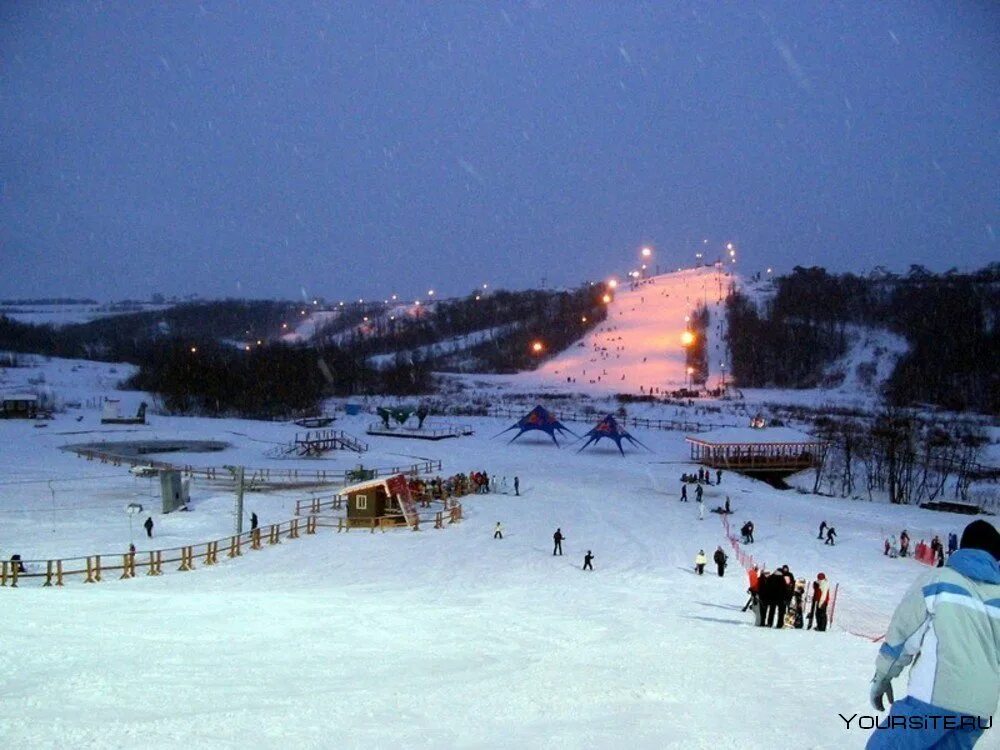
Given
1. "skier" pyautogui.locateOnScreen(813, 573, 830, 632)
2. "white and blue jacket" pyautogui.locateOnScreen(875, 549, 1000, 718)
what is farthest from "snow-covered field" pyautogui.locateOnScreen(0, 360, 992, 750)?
"white and blue jacket" pyautogui.locateOnScreen(875, 549, 1000, 718)

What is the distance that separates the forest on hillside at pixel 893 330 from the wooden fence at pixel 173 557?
59.3 metres

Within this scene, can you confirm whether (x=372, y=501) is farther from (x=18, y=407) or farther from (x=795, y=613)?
(x=18, y=407)

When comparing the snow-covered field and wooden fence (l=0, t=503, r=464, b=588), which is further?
wooden fence (l=0, t=503, r=464, b=588)

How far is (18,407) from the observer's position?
62.5 m

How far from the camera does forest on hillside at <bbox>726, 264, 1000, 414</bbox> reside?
81.9 meters

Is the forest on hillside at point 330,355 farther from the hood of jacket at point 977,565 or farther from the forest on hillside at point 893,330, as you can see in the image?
the hood of jacket at point 977,565

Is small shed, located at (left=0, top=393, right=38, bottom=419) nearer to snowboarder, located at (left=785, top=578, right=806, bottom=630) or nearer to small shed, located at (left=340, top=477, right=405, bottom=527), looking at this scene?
small shed, located at (left=340, top=477, right=405, bottom=527)

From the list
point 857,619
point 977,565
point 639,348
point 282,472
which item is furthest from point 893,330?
point 977,565

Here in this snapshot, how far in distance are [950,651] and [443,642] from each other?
26.5 feet

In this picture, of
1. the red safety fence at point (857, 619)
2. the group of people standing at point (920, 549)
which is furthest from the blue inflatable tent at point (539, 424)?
the red safety fence at point (857, 619)

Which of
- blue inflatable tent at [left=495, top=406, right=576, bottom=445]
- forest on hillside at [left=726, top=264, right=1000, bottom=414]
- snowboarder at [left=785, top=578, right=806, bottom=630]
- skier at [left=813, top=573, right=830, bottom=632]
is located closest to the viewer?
skier at [left=813, top=573, right=830, bottom=632]

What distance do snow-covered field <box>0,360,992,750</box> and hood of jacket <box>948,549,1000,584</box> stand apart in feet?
12.2

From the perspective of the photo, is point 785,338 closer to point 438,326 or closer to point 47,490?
point 438,326

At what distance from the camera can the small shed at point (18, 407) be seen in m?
61.8
